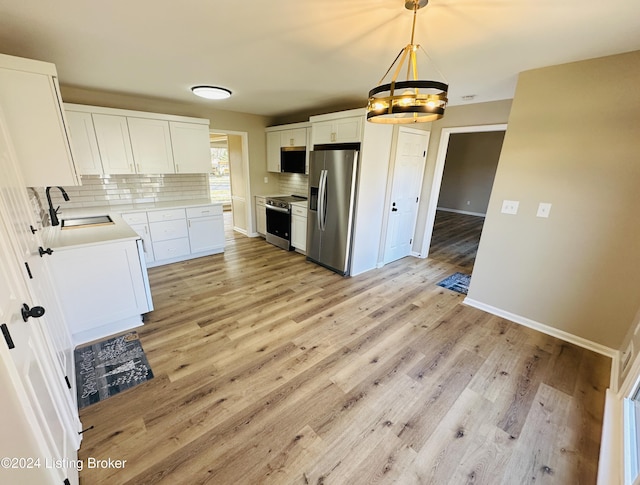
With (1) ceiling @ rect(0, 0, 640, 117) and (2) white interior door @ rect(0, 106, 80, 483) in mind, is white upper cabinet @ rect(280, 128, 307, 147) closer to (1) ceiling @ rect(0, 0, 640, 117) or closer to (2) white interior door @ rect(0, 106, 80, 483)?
(1) ceiling @ rect(0, 0, 640, 117)

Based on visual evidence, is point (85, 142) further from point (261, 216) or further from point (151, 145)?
point (261, 216)

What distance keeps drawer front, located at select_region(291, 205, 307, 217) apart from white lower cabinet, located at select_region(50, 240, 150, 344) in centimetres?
245

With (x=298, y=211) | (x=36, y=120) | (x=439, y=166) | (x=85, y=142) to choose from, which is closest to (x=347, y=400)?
(x=36, y=120)

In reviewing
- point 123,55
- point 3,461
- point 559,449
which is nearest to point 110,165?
point 123,55

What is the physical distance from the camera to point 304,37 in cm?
190

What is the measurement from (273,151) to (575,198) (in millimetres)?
4463

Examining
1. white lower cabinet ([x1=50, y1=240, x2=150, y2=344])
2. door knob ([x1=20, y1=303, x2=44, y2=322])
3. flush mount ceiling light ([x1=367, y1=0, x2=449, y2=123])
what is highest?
flush mount ceiling light ([x1=367, y1=0, x2=449, y2=123])

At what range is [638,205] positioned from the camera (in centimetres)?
208

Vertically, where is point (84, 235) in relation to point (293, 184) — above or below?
below

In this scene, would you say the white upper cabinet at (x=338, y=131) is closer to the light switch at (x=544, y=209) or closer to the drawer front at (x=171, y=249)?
the light switch at (x=544, y=209)

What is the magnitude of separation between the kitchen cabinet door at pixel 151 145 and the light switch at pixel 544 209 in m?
4.74

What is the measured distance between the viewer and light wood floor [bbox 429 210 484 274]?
Answer: 15.2 feet

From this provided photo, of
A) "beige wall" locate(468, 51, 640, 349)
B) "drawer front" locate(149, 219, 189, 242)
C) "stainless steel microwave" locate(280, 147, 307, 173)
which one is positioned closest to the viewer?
"beige wall" locate(468, 51, 640, 349)

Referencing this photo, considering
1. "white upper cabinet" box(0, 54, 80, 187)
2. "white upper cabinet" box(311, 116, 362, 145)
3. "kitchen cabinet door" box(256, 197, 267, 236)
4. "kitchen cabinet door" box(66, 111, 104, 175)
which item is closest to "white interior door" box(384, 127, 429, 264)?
"white upper cabinet" box(311, 116, 362, 145)
